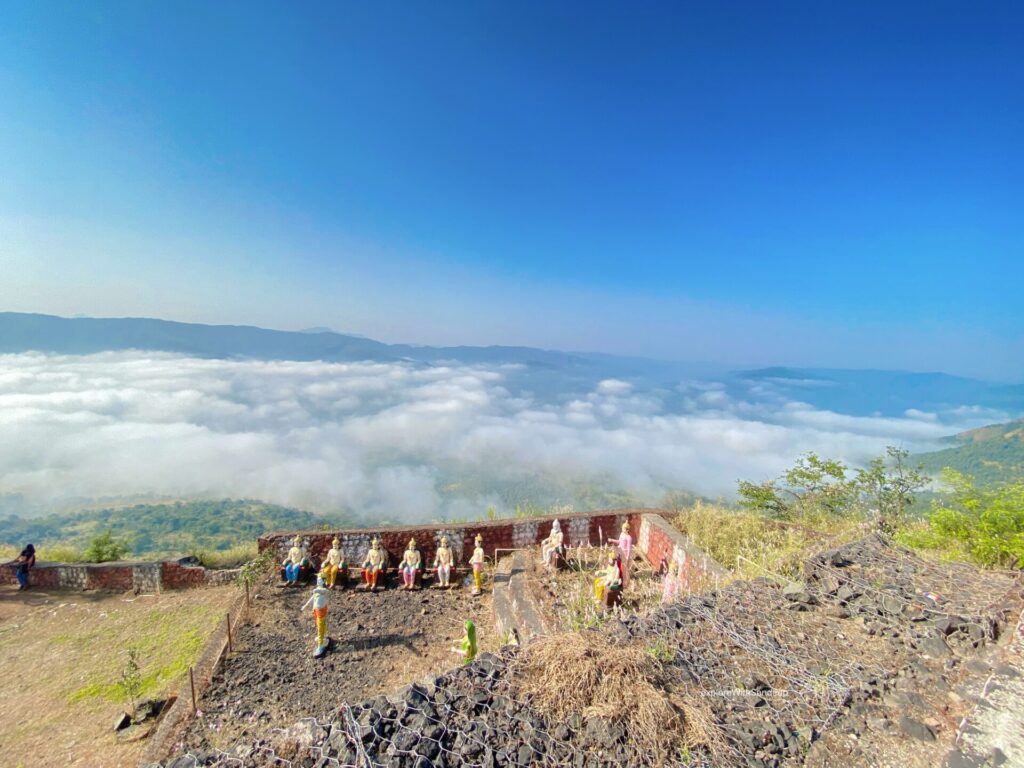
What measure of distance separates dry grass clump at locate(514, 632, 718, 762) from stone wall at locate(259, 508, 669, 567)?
22.7 feet

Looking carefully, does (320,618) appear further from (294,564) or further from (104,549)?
(104,549)

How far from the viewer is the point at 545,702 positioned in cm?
334

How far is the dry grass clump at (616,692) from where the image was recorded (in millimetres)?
3115

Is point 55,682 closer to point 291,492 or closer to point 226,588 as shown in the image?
point 226,588

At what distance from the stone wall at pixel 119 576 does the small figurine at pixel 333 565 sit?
251 cm

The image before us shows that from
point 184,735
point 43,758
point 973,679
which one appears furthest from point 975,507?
point 43,758

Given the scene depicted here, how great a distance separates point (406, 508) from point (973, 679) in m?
75.0

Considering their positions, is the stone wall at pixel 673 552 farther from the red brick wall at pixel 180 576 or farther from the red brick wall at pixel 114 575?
the red brick wall at pixel 114 575

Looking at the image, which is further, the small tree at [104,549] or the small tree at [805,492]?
the small tree at [805,492]

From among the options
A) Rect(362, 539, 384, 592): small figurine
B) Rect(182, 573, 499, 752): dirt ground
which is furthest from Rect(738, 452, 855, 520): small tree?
Rect(362, 539, 384, 592): small figurine

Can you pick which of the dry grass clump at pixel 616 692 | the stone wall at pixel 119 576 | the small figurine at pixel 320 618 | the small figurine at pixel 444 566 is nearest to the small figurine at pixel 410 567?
the small figurine at pixel 444 566

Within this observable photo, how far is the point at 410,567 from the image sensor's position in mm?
9766

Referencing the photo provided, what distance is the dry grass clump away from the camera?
10.2ft

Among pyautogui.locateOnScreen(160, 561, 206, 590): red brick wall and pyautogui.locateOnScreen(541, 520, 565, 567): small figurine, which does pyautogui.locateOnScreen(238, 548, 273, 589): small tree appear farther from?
pyautogui.locateOnScreen(541, 520, 565, 567): small figurine
